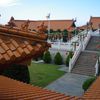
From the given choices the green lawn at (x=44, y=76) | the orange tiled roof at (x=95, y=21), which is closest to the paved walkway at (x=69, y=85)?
the green lawn at (x=44, y=76)

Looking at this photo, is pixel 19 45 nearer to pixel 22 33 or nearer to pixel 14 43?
pixel 14 43

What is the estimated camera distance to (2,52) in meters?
4.88

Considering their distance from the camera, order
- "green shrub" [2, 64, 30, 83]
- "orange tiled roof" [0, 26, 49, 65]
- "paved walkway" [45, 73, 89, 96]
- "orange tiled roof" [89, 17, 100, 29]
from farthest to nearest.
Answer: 1. "orange tiled roof" [89, 17, 100, 29]
2. "paved walkway" [45, 73, 89, 96]
3. "green shrub" [2, 64, 30, 83]
4. "orange tiled roof" [0, 26, 49, 65]

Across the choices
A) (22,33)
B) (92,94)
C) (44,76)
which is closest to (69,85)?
(44,76)

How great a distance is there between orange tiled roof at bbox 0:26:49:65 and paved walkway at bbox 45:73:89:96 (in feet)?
38.4

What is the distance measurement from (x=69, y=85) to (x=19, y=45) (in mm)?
14248

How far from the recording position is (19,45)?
16.6 ft

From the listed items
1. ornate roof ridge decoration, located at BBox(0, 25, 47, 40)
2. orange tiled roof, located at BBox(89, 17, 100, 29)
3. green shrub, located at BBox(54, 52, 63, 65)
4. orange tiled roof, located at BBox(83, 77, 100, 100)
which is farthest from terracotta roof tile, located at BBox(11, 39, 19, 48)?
orange tiled roof, located at BBox(89, 17, 100, 29)

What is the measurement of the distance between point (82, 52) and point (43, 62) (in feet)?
13.8

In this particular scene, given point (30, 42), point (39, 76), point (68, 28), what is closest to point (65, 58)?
point (39, 76)

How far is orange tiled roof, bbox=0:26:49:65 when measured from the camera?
16.1ft

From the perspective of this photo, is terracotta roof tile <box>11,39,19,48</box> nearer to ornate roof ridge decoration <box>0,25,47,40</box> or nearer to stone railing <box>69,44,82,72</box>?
ornate roof ridge decoration <box>0,25,47,40</box>

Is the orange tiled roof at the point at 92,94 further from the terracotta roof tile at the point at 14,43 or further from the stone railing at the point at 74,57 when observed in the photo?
the stone railing at the point at 74,57

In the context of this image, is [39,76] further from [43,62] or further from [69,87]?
[43,62]
